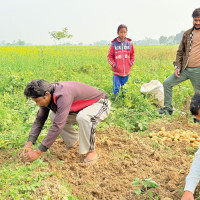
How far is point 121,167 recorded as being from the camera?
10.5ft

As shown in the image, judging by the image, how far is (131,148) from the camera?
368cm

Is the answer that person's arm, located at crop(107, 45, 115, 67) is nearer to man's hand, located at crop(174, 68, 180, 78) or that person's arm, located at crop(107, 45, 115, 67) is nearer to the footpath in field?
man's hand, located at crop(174, 68, 180, 78)

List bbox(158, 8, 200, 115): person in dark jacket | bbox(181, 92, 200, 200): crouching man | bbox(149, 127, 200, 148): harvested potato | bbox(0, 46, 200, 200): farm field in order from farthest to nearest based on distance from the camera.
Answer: bbox(158, 8, 200, 115): person in dark jacket
bbox(149, 127, 200, 148): harvested potato
bbox(0, 46, 200, 200): farm field
bbox(181, 92, 200, 200): crouching man

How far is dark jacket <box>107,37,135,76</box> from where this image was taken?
18.7ft

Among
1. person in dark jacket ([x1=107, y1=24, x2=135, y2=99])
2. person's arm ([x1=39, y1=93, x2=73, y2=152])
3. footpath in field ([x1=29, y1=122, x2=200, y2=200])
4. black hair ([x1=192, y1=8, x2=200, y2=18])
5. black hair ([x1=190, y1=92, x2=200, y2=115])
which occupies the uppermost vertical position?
black hair ([x1=192, y1=8, x2=200, y2=18])

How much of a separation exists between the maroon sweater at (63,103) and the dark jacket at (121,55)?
94.8 inches

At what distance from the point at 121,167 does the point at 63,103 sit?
1164mm

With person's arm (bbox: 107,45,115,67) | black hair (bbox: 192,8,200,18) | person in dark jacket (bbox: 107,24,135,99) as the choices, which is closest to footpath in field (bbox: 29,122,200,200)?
person in dark jacket (bbox: 107,24,135,99)

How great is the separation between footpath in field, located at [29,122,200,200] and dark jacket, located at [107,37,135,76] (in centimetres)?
206

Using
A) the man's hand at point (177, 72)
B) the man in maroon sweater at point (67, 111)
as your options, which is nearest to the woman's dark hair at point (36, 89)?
the man in maroon sweater at point (67, 111)

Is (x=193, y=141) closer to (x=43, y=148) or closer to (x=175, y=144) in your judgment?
(x=175, y=144)

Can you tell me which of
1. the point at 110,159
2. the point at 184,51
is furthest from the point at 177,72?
the point at 110,159

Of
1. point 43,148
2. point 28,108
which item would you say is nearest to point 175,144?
point 43,148

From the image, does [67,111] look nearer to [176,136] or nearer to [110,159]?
[110,159]
